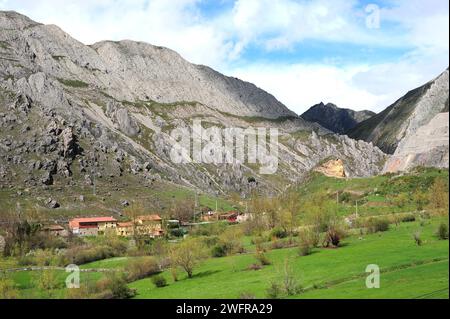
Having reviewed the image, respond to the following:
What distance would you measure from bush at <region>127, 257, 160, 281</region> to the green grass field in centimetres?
265

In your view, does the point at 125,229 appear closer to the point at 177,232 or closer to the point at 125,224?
the point at 125,224

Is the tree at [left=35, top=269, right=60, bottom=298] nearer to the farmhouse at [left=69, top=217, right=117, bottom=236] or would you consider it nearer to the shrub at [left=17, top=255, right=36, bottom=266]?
the shrub at [left=17, top=255, right=36, bottom=266]

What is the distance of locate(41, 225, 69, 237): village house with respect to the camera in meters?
122

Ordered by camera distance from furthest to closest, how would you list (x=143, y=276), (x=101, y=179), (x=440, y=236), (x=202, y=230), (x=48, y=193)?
(x=101, y=179) < (x=48, y=193) < (x=202, y=230) < (x=143, y=276) < (x=440, y=236)

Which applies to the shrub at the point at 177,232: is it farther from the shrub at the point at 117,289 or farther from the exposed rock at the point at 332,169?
the shrub at the point at 117,289

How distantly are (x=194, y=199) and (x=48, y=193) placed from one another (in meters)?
50.6

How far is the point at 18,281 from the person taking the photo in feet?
252

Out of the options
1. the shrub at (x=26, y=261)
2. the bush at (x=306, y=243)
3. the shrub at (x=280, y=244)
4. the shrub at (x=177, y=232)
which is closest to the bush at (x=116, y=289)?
the bush at (x=306, y=243)

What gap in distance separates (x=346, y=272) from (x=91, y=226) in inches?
3899

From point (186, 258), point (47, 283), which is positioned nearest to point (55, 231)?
point (47, 283)

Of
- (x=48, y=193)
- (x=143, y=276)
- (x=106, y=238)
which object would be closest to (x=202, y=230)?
(x=106, y=238)

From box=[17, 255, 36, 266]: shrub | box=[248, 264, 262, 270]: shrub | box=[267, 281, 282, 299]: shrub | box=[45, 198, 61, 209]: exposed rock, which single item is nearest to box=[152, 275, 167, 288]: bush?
box=[248, 264, 262, 270]: shrub
